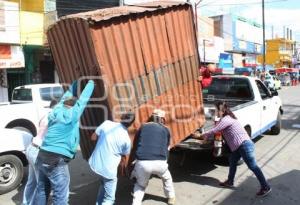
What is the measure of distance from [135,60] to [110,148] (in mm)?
1419

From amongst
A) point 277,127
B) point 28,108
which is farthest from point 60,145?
point 277,127

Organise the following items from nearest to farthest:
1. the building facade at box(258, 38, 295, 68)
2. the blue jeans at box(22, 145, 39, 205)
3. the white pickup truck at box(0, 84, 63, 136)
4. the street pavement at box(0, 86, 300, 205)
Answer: the blue jeans at box(22, 145, 39, 205) < the street pavement at box(0, 86, 300, 205) < the white pickup truck at box(0, 84, 63, 136) < the building facade at box(258, 38, 295, 68)

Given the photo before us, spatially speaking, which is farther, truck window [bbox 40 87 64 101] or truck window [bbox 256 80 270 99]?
truck window [bbox 40 87 64 101]

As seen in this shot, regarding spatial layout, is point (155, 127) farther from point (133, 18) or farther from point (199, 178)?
point (199, 178)

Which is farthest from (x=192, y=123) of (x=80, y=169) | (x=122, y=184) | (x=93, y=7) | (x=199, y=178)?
(x=93, y=7)

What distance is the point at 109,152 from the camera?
17.8 feet

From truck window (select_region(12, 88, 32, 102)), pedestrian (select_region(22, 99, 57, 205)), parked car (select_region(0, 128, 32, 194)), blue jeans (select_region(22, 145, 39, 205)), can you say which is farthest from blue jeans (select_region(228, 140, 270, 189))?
truck window (select_region(12, 88, 32, 102))

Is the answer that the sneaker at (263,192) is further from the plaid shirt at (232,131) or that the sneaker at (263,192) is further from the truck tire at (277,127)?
the truck tire at (277,127)

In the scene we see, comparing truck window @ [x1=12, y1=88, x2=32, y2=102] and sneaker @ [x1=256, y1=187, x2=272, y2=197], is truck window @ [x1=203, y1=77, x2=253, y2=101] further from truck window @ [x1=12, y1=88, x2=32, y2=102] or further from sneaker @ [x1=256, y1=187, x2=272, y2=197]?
truck window @ [x1=12, y1=88, x2=32, y2=102]

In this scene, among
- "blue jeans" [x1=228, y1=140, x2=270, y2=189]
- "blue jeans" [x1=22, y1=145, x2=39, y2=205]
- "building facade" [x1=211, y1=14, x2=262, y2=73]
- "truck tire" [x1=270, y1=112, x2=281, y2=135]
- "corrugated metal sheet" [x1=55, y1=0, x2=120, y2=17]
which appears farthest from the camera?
"building facade" [x1=211, y1=14, x2=262, y2=73]

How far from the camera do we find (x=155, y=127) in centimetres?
576

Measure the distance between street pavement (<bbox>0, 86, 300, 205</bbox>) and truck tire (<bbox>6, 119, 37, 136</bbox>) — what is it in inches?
88.5

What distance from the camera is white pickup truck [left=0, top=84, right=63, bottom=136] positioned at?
10617 millimetres

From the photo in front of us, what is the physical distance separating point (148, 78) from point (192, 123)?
4.40 feet
